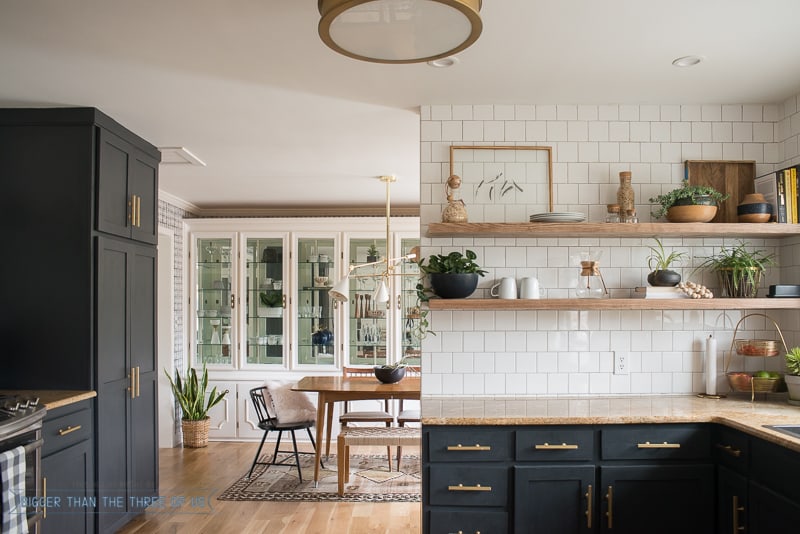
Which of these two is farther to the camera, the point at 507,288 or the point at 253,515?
the point at 253,515

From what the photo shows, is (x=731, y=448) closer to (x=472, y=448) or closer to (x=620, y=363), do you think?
(x=620, y=363)

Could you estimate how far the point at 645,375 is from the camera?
340 cm

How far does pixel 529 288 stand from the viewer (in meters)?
3.25

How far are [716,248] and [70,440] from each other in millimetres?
3554

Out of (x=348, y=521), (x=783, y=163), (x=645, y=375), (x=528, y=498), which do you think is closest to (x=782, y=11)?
(x=783, y=163)

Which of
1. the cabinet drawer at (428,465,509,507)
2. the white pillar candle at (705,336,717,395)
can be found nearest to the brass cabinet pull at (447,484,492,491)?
the cabinet drawer at (428,465,509,507)

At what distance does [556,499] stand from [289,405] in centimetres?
279

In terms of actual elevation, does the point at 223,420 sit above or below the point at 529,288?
below

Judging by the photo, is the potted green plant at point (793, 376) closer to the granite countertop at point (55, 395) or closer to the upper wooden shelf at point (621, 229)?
the upper wooden shelf at point (621, 229)

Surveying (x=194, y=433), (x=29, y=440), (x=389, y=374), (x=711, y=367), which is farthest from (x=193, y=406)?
(x=711, y=367)

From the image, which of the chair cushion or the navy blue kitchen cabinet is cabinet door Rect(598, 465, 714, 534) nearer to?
the navy blue kitchen cabinet

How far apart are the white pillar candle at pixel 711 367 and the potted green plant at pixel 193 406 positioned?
4446 millimetres

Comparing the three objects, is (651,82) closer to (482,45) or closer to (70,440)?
(482,45)

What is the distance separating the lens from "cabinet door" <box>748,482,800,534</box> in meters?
2.29
